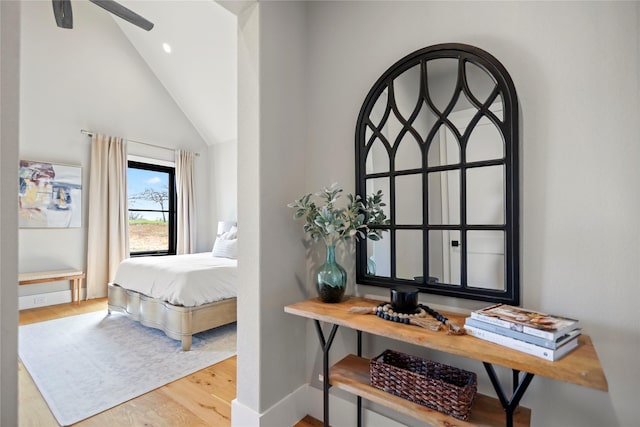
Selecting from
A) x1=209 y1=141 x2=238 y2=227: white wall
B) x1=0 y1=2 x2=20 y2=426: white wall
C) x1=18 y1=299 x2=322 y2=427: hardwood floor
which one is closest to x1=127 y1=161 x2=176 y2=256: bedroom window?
x1=209 y1=141 x2=238 y2=227: white wall

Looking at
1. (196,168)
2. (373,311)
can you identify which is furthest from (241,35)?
(196,168)

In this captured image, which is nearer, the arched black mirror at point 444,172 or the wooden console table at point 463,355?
the wooden console table at point 463,355

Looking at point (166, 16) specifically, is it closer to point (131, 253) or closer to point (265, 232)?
point (131, 253)

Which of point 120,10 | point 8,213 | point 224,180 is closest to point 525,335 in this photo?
point 8,213

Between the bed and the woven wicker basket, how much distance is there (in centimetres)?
193

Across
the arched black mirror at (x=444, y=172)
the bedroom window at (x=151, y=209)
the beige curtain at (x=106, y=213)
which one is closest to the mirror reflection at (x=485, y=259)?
the arched black mirror at (x=444, y=172)

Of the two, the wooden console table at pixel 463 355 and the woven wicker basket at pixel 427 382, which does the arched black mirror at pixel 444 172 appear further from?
the woven wicker basket at pixel 427 382

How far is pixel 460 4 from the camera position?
52.3 inches

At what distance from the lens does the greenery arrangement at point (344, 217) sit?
147 centimetres

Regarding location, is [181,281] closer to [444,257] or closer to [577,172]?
[444,257]

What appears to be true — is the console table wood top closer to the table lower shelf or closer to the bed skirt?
the table lower shelf

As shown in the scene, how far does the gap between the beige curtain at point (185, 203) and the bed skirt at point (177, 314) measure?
7.11 ft

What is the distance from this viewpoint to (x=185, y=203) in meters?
5.57

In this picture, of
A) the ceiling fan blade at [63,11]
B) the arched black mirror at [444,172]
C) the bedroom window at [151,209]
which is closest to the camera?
the arched black mirror at [444,172]
